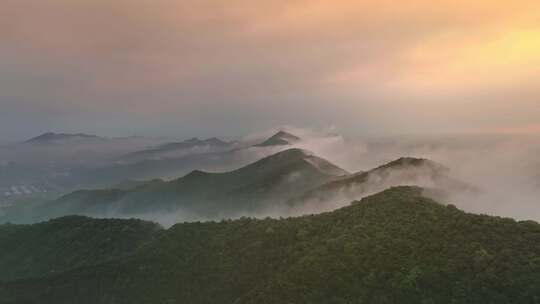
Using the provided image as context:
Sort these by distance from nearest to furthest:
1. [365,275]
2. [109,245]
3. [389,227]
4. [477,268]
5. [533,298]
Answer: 1. [533,298]
2. [477,268]
3. [365,275]
4. [389,227]
5. [109,245]

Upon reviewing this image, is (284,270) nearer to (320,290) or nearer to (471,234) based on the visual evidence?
(320,290)

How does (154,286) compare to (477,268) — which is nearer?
(477,268)

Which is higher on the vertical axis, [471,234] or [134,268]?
[471,234]

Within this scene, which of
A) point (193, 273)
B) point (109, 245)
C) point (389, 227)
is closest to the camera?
point (389, 227)

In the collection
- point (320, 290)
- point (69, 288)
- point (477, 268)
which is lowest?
point (69, 288)

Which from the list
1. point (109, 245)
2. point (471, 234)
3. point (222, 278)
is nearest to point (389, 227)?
point (471, 234)

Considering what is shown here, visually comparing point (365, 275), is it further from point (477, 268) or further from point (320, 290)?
point (477, 268)
